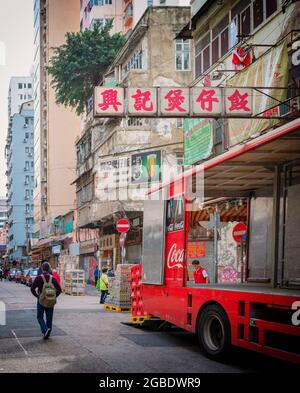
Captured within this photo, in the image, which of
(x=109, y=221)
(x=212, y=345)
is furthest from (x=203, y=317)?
(x=109, y=221)

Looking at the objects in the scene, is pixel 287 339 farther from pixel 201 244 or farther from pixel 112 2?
pixel 112 2

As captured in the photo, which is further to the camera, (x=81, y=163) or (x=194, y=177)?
(x=81, y=163)

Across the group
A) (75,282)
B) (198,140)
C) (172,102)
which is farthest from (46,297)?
(75,282)

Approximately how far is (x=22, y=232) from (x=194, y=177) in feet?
407

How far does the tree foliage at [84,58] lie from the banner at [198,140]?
27525 mm

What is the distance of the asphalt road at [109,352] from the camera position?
984 centimetres

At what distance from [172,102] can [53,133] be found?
223 ft

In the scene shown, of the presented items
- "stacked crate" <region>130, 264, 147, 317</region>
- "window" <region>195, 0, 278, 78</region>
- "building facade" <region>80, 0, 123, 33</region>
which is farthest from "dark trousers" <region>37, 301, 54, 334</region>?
"building facade" <region>80, 0, 123, 33</region>

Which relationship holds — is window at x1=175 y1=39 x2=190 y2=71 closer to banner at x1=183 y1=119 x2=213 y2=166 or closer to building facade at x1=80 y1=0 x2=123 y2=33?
banner at x1=183 y1=119 x2=213 y2=166

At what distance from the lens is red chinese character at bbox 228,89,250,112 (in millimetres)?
19438

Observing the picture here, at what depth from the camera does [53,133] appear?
279 feet

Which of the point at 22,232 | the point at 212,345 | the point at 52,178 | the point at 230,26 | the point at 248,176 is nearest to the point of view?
the point at 212,345
